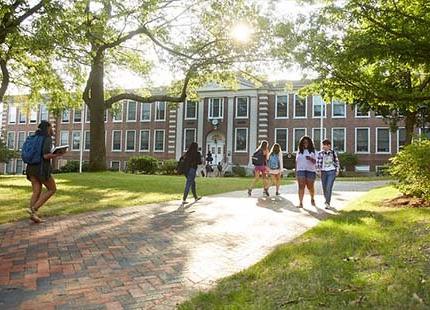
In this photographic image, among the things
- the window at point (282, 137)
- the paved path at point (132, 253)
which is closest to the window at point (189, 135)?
the window at point (282, 137)

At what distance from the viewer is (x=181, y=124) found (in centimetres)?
4834

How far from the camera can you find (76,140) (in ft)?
176

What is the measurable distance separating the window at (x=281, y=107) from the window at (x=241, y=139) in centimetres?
345

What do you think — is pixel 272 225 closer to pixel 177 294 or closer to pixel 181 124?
pixel 177 294

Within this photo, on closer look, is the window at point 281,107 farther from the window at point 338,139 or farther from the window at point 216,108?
the window at point 216,108

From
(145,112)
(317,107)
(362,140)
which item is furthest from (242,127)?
(145,112)

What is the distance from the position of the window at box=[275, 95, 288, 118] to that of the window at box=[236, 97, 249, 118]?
2866 millimetres

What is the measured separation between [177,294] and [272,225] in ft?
13.6

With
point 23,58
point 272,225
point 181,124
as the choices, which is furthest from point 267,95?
point 272,225

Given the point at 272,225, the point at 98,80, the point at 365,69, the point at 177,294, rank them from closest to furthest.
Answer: the point at 177,294
the point at 272,225
the point at 365,69
the point at 98,80

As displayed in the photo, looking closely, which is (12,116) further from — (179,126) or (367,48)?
(367,48)

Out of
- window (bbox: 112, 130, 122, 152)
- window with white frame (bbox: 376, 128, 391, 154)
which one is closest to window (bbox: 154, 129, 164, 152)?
window (bbox: 112, 130, 122, 152)

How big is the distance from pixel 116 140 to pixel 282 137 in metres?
18.3

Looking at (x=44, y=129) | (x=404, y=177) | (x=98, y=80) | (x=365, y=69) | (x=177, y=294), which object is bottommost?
(x=177, y=294)
